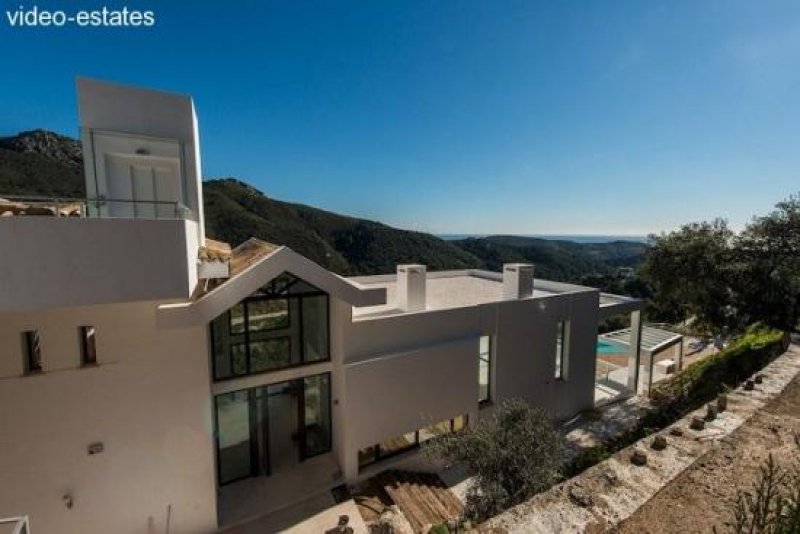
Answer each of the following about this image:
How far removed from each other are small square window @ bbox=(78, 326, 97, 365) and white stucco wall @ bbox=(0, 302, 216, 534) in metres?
0.18

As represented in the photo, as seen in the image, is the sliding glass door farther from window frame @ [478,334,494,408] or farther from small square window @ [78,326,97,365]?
window frame @ [478,334,494,408]

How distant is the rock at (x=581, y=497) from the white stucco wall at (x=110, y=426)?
943 centimetres

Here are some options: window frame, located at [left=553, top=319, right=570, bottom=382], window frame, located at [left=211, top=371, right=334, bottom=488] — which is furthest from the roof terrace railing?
window frame, located at [left=553, top=319, right=570, bottom=382]

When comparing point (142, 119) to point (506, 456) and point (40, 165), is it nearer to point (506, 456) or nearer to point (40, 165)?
point (506, 456)

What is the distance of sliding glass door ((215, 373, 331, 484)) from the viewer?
1181 centimetres

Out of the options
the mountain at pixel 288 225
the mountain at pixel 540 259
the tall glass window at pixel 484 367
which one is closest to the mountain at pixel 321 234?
the mountain at pixel 288 225

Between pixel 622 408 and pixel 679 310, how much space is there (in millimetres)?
9298

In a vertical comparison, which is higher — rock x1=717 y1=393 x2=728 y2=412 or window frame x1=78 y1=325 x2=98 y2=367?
window frame x1=78 y1=325 x2=98 y2=367

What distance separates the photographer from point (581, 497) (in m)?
5.90

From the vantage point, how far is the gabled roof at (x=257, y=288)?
887 centimetres

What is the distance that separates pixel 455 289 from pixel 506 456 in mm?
11001

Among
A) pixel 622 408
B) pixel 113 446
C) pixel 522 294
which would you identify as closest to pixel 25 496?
pixel 113 446

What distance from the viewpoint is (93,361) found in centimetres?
925

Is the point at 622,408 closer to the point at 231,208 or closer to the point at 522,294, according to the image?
the point at 522,294
